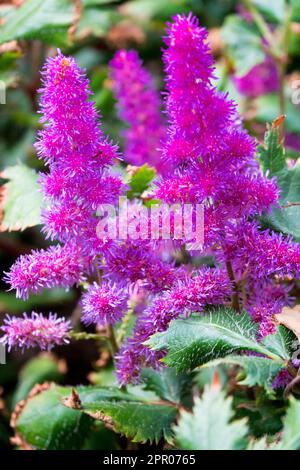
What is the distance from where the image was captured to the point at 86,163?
0.95 meters

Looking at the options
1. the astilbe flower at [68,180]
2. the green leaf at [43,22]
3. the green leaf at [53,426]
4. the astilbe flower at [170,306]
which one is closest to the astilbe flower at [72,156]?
the astilbe flower at [68,180]

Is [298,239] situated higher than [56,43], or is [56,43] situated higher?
[56,43]

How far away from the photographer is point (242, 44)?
1908 millimetres

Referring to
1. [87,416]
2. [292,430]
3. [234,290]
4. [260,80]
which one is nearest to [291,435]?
[292,430]

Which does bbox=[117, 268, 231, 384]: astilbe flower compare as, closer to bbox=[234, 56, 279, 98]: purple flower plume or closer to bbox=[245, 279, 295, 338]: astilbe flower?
bbox=[245, 279, 295, 338]: astilbe flower

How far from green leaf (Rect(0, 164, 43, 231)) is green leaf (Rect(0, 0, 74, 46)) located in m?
0.34

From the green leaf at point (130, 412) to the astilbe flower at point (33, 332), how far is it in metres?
0.12

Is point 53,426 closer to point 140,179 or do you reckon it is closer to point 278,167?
point 140,179

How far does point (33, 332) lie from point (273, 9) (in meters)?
1.26
